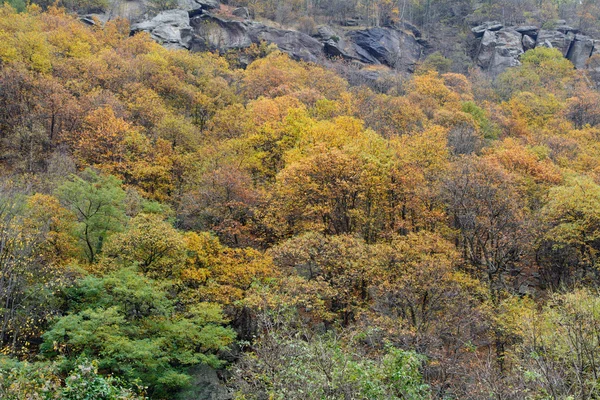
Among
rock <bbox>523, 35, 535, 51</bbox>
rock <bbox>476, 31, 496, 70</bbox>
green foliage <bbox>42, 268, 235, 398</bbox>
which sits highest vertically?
rock <bbox>523, 35, 535, 51</bbox>

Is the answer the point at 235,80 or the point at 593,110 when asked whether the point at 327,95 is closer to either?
the point at 235,80

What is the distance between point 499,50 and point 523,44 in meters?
7.47

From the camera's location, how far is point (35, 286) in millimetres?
19203

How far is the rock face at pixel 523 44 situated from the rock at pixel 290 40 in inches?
1554

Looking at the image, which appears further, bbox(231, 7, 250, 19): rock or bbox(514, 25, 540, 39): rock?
bbox(514, 25, 540, 39): rock

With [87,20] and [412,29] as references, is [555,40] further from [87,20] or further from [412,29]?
[87,20]

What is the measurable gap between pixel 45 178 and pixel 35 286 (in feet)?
40.2

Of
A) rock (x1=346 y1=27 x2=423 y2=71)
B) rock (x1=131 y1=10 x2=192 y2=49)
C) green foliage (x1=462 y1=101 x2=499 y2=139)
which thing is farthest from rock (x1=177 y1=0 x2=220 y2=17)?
green foliage (x1=462 y1=101 x2=499 y2=139)

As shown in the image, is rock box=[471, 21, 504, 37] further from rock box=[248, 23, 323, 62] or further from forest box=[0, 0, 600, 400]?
forest box=[0, 0, 600, 400]

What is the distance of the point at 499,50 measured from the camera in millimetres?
97500

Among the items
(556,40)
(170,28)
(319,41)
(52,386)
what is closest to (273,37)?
(319,41)

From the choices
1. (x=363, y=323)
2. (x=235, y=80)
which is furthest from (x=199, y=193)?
(x=235, y=80)

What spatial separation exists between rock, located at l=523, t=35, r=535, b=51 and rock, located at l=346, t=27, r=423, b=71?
23.6m

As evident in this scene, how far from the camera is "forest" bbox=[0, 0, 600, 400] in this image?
14.0 m
